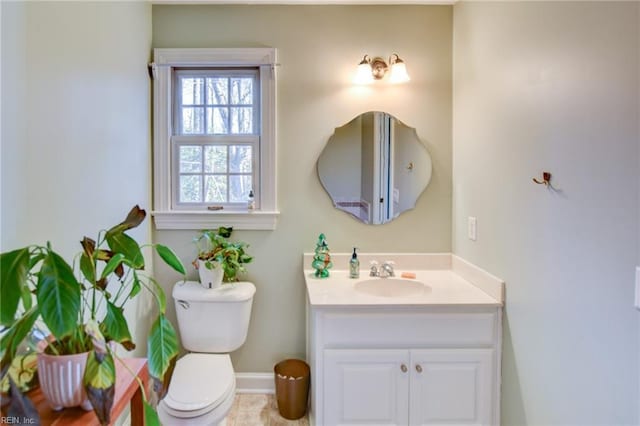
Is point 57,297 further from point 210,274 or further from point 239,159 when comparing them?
point 239,159

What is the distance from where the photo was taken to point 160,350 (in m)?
0.93

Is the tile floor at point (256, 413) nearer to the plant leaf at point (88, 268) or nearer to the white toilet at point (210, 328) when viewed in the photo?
the white toilet at point (210, 328)

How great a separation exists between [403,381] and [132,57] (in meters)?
2.10

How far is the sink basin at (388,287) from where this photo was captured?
2.02 m

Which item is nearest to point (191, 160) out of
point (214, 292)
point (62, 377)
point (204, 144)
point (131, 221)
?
point (204, 144)

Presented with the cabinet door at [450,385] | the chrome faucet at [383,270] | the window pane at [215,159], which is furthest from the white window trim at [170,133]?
the cabinet door at [450,385]

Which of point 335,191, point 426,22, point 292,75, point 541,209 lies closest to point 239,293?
point 335,191

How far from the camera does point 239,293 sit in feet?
6.54

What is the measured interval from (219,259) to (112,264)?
1075 millimetres

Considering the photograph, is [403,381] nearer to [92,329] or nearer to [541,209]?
[541,209]

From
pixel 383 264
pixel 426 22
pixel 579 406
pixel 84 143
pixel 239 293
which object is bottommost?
pixel 579 406

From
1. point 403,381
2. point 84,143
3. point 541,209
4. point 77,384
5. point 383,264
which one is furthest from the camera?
point 383,264

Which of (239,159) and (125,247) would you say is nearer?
(125,247)

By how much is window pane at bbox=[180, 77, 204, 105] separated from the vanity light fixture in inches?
37.3
